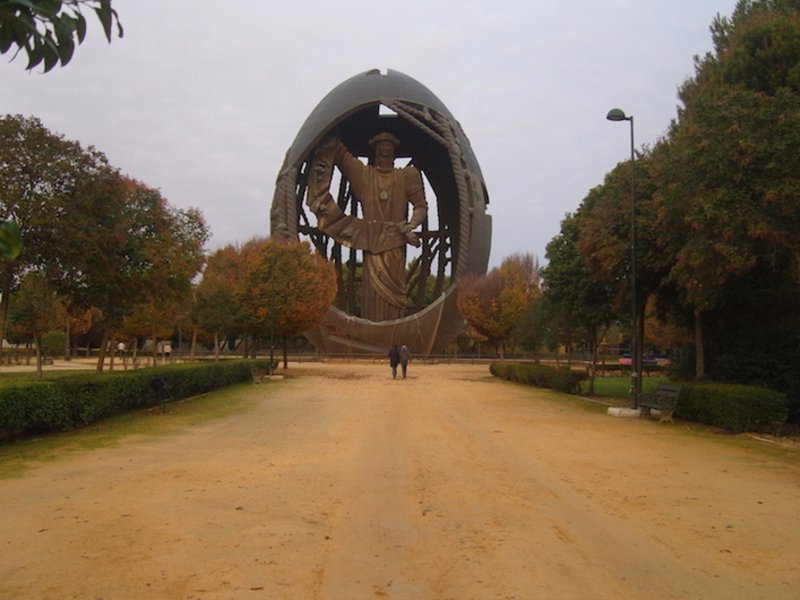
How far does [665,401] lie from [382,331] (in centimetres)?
3682

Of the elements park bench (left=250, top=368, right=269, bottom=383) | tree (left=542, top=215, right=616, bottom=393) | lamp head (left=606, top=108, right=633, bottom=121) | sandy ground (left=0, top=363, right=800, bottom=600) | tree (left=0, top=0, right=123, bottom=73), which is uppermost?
lamp head (left=606, top=108, right=633, bottom=121)

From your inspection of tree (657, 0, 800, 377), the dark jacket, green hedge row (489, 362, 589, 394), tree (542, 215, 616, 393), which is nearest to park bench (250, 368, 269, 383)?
the dark jacket

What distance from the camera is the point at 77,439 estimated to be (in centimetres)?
1153

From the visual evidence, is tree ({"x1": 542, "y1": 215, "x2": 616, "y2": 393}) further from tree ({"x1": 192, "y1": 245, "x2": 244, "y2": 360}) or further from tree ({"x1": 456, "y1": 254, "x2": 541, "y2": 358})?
tree ({"x1": 456, "y1": 254, "x2": 541, "y2": 358})

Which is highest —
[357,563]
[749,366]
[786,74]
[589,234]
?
[786,74]

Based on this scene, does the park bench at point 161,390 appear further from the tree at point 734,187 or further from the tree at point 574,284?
the tree at point 574,284

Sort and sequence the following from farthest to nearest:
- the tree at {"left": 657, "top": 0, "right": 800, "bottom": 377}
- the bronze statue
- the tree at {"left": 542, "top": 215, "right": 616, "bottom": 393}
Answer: the bronze statue → the tree at {"left": 542, "top": 215, "right": 616, "bottom": 393} → the tree at {"left": 657, "top": 0, "right": 800, "bottom": 377}

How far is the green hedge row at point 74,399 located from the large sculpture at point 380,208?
33.3 metres

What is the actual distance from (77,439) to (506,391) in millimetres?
15120

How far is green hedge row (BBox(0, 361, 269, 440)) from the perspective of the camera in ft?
36.0

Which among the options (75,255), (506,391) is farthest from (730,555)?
(506,391)

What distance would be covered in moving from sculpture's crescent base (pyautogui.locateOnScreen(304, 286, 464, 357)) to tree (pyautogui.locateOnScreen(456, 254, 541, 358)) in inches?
73.1

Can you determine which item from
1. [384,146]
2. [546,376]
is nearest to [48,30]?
[546,376]

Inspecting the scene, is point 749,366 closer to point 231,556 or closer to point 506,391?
point 506,391
